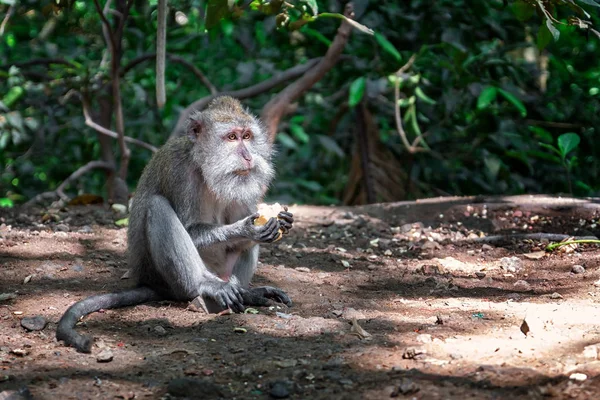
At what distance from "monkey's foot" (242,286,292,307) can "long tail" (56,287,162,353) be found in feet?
1.82

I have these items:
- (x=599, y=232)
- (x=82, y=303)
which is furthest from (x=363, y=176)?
(x=82, y=303)

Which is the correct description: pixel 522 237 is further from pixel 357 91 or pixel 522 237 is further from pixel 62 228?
pixel 62 228

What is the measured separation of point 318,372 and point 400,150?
635cm

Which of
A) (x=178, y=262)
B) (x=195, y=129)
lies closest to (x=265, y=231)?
(x=178, y=262)

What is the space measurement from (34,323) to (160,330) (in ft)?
2.13

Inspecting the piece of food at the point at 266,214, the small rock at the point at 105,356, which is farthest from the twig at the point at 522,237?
the small rock at the point at 105,356

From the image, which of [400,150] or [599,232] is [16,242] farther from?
[400,150]

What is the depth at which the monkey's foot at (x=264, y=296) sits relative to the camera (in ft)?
15.2

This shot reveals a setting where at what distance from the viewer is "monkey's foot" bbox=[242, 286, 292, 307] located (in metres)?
4.62

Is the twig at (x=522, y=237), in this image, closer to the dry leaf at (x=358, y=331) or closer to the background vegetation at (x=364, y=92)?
the background vegetation at (x=364, y=92)

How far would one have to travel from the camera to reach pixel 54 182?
32.0 ft

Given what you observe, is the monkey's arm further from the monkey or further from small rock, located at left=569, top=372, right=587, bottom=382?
small rock, located at left=569, top=372, right=587, bottom=382

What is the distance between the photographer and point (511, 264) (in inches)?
216

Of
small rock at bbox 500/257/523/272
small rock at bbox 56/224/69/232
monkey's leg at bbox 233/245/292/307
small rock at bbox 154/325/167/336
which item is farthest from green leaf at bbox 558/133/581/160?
small rock at bbox 56/224/69/232
